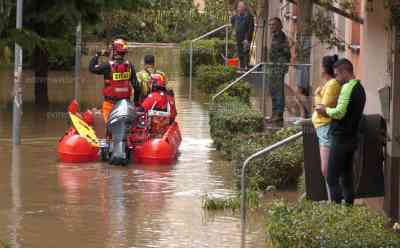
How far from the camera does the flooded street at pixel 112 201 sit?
10594 millimetres

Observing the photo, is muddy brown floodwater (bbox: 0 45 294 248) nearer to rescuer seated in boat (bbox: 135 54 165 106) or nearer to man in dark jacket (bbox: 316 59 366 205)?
man in dark jacket (bbox: 316 59 366 205)

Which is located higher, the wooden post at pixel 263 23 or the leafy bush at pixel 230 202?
the wooden post at pixel 263 23

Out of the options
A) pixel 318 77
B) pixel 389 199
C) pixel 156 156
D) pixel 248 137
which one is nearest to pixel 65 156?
pixel 156 156

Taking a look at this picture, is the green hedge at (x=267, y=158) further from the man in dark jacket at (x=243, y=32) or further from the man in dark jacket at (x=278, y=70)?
the man in dark jacket at (x=243, y=32)

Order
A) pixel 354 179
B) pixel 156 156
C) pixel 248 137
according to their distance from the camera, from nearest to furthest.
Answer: pixel 354 179, pixel 248 137, pixel 156 156

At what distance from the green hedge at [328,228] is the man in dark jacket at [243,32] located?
17523 millimetres

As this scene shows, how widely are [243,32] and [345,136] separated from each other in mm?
16530

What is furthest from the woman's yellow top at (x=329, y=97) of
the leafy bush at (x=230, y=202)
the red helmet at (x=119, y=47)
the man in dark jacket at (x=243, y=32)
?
the man in dark jacket at (x=243, y=32)

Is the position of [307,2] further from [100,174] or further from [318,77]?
[318,77]

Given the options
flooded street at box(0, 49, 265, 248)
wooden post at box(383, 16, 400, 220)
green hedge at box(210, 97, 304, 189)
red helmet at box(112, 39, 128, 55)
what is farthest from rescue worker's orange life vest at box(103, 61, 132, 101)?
wooden post at box(383, 16, 400, 220)

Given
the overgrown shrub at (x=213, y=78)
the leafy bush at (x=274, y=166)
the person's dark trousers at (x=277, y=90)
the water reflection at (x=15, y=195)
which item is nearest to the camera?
the water reflection at (x=15, y=195)

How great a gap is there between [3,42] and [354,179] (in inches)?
196

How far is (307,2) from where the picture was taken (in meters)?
10.9

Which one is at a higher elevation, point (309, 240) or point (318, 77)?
point (318, 77)
